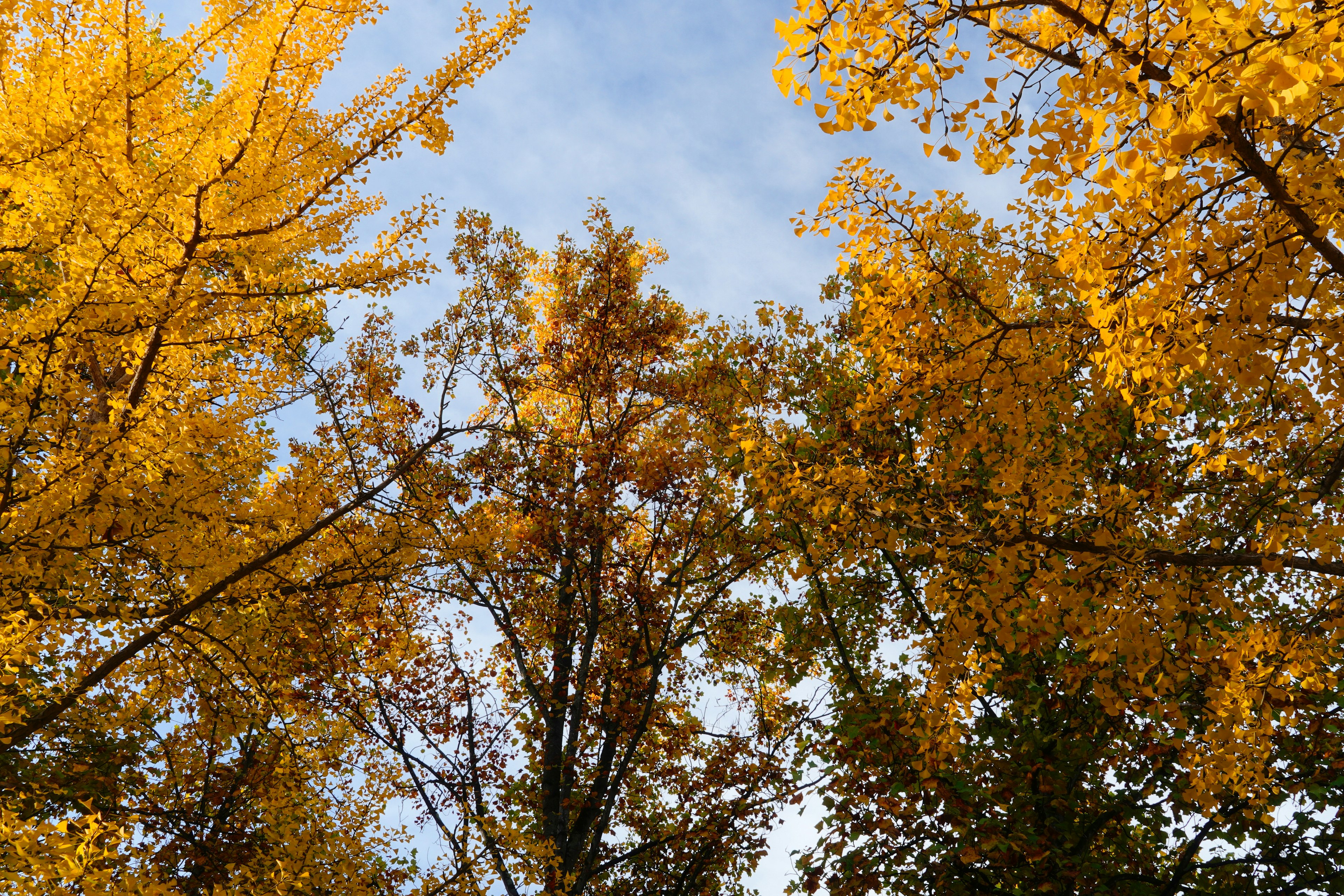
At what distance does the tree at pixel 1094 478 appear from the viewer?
350cm

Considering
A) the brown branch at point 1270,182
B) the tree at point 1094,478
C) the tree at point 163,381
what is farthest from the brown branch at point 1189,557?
the tree at point 163,381

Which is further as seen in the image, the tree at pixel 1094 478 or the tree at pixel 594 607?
the tree at pixel 594 607

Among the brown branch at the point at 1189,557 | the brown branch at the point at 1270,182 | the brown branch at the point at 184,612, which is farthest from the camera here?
the brown branch at the point at 184,612

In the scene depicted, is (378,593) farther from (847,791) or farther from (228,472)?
(847,791)

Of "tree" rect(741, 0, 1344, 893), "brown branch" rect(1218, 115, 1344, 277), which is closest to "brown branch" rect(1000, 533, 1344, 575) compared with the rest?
"tree" rect(741, 0, 1344, 893)

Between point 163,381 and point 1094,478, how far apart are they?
950 centimetres

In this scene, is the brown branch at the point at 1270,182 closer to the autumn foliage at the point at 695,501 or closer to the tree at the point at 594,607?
the autumn foliage at the point at 695,501

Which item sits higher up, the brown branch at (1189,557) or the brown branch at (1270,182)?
the brown branch at (1270,182)

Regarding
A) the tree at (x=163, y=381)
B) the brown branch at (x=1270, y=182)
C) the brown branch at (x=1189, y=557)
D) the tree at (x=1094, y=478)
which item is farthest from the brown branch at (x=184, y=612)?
the brown branch at (x=1270, y=182)

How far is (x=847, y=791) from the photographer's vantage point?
7969 millimetres

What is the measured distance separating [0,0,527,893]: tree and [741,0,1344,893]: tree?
4.25 meters

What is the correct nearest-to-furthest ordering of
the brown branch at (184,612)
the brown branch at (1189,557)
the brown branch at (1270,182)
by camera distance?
1. the brown branch at (1270,182)
2. the brown branch at (1189,557)
3. the brown branch at (184,612)

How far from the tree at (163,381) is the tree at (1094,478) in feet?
13.9

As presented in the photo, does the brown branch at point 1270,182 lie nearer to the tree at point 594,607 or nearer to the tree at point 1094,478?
the tree at point 1094,478
